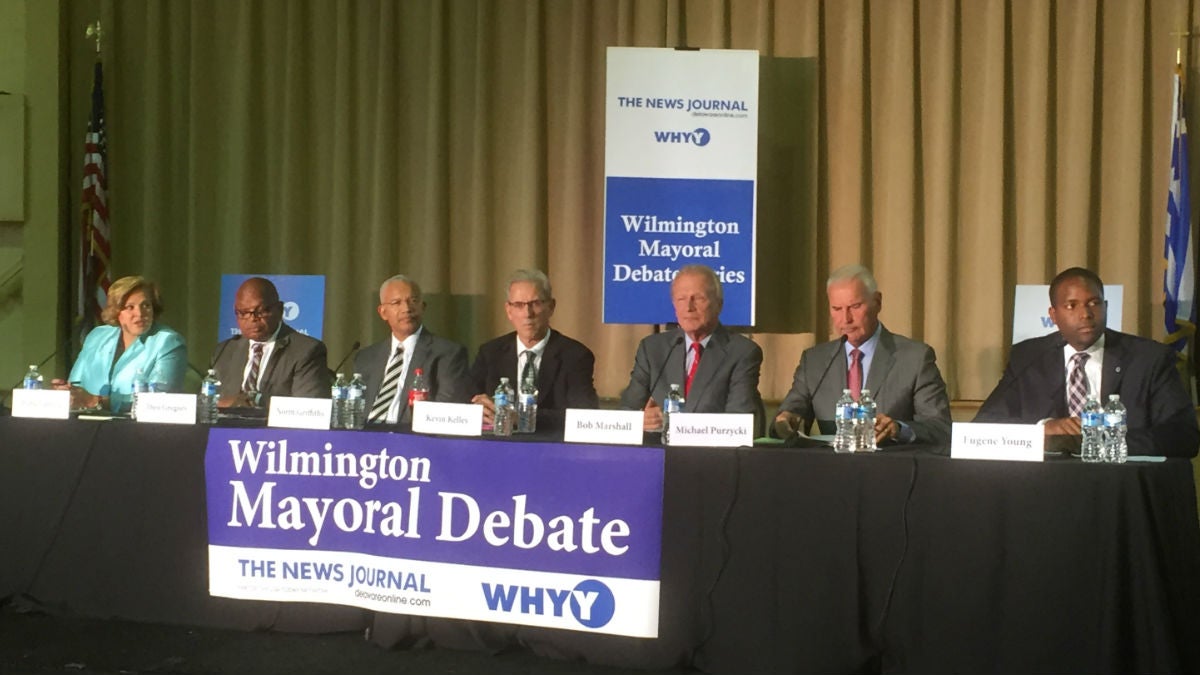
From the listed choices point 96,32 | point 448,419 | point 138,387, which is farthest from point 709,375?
point 96,32

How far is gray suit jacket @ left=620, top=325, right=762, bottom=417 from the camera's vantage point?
362 centimetres

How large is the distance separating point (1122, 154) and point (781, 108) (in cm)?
159

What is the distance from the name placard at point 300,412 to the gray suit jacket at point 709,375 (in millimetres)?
1078

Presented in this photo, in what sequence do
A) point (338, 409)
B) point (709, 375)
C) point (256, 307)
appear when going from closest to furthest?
point (338, 409) < point (709, 375) < point (256, 307)

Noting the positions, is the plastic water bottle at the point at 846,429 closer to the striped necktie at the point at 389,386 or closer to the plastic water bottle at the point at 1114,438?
the plastic water bottle at the point at 1114,438

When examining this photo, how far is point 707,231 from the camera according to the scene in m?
4.90

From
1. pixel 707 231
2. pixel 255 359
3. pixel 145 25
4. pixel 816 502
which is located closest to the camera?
pixel 816 502

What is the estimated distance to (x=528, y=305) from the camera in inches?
151

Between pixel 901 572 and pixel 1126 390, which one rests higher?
pixel 1126 390

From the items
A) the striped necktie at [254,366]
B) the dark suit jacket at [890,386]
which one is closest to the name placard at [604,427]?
the dark suit jacket at [890,386]

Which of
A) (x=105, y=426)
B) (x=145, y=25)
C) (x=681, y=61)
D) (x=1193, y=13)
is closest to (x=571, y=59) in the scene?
(x=681, y=61)

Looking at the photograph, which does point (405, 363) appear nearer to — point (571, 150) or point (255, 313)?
Answer: point (255, 313)

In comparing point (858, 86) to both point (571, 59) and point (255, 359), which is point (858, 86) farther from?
point (255, 359)

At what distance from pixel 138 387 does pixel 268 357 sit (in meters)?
0.51
